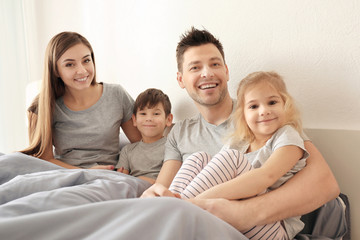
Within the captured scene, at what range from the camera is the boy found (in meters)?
1.61

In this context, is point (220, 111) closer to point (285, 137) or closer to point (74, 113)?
point (285, 137)

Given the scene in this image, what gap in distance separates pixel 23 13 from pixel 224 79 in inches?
85.2

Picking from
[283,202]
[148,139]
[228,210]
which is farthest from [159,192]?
[148,139]

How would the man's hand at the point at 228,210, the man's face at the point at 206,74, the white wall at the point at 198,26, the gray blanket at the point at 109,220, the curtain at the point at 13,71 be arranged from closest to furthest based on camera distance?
the gray blanket at the point at 109,220
the man's hand at the point at 228,210
the white wall at the point at 198,26
the man's face at the point at 206,74
the curtain at the point at 13,71

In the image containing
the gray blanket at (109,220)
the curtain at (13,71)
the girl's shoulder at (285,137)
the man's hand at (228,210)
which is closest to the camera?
the gray blanket at (109,220)

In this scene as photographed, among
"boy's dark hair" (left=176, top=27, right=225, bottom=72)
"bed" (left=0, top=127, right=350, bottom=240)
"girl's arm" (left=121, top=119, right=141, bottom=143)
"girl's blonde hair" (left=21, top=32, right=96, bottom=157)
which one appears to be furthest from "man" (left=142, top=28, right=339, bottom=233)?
"girl's blonde hair" (left=21, top=32, right=96, bottom=157)

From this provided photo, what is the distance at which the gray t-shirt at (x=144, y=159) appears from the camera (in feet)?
5.26

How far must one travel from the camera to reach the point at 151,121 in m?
1.63

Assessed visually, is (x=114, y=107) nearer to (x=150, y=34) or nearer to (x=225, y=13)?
(x=150, y=34)

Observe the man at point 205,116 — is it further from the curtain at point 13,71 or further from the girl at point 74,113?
the curtain at point 13,71

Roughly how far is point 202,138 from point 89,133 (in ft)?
1.93

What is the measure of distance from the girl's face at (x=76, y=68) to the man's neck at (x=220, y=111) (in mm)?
618

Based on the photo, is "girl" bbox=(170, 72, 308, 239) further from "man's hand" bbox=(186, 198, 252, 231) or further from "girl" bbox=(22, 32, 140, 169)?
"girl" bbox=(22, 32, 140, 169)

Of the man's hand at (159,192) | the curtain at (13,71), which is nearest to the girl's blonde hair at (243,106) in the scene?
the man's hand at (159,192)
